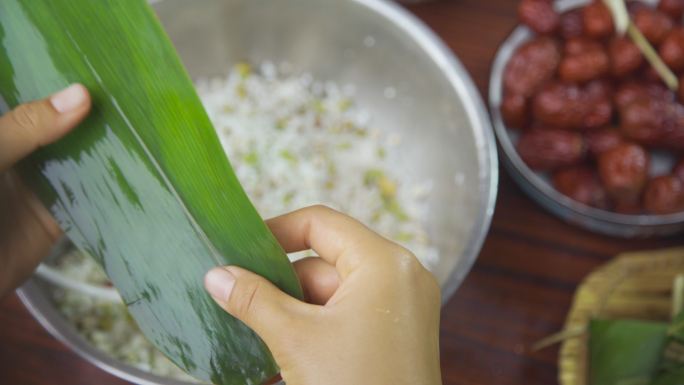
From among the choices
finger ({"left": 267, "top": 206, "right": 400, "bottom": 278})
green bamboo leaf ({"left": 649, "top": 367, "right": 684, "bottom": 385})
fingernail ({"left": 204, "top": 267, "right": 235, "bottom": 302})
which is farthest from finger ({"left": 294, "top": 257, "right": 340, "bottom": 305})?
green bamboo leaf ({"left": 649, "top": 367, "right": 684, "bottom": 385})

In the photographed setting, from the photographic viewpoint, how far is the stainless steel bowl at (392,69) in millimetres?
974

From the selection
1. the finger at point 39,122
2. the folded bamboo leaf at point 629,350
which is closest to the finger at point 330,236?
the finger at point 39,122

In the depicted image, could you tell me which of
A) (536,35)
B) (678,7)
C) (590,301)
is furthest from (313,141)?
(678,7)

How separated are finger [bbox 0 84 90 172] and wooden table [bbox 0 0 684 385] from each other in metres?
0.45

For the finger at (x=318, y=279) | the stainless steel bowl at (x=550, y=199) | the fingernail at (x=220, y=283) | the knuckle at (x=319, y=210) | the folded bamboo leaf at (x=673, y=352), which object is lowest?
the folded bamboo leaf at (x=673, y=352)

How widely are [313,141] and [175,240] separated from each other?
0.59 meters

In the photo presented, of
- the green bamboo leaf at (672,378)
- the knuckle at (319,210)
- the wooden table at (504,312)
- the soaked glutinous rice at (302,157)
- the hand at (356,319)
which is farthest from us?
the soaked glutinous rice at (302,157)

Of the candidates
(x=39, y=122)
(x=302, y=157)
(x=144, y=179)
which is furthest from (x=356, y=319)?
(x=302, y=157)

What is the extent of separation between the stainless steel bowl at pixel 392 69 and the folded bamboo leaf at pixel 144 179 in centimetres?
27

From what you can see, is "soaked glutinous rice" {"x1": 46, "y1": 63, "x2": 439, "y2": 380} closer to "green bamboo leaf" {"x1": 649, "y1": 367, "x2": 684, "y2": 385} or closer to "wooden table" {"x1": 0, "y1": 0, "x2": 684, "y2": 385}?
"wooden table" {"x1": 0, "y1": 0, "x2": 684, "y2": 385}

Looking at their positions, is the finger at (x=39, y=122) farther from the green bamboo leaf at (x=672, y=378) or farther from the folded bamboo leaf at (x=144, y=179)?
the green bamboo leaf at (x=672, y=378)

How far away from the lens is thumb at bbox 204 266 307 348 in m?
0.56

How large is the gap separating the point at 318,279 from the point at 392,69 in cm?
55

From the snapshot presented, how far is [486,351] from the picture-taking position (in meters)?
1.02
